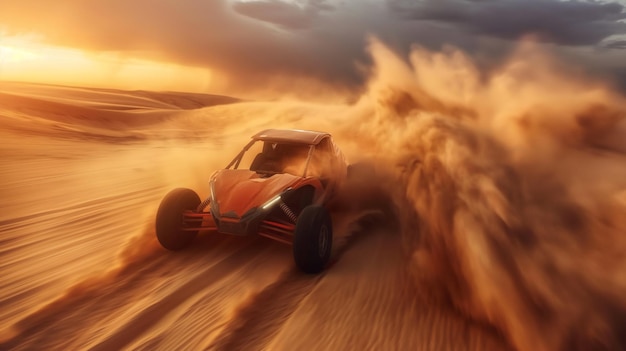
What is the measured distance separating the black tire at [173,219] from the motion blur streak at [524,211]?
281 cm

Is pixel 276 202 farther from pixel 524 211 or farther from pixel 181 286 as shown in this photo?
pixel 524 211

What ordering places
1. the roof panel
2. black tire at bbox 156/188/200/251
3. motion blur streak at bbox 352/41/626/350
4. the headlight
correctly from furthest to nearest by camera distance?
the roof panel → black tire at bbox 156/188/200/251 → the headlight → motion blur streak at bbox 352/41/626/350

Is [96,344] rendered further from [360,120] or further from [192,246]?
[360,120]

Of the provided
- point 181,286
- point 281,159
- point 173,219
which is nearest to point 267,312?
point 181,286

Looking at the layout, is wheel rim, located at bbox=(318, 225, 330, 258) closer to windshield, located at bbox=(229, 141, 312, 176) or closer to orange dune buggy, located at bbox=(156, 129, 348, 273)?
orange dune buggy, located at bbox=(156, 129, 348, 273)

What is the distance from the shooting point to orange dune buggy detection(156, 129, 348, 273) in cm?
503

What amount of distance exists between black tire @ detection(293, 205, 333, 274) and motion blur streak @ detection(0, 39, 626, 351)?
206mm

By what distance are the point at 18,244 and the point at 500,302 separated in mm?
5801

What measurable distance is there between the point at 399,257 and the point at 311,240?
1.41m

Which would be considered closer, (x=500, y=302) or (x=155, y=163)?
(x=500, y=302)

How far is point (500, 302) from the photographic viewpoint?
3.98 m

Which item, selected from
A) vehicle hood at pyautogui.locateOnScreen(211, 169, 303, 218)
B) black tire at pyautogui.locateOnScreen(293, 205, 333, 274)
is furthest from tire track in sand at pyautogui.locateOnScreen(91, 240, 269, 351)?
black tire at pyautogui.locateOnScreen(293, 205, 333, 274)

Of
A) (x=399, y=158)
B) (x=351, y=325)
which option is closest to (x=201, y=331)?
(x=351, y=325)

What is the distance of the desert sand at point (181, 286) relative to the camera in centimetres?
391
